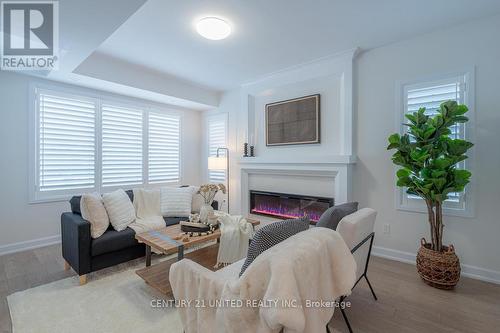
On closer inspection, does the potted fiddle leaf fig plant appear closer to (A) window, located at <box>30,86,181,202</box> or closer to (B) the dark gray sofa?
(B) the dark gray sofa

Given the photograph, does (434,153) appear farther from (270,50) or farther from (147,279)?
(147,279)

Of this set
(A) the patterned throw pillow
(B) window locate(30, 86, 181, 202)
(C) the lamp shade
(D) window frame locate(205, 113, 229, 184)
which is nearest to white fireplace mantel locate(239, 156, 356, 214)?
(C) the lamp shade

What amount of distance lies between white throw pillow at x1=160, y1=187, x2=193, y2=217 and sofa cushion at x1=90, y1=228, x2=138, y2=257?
728mm

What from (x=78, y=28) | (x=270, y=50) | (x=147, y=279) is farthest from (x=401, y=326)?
(x=78, y=28)

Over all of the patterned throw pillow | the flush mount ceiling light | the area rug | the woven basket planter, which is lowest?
the area rug

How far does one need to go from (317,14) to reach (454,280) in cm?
295

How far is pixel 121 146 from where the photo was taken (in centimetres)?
427

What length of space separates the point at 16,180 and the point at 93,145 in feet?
3.48

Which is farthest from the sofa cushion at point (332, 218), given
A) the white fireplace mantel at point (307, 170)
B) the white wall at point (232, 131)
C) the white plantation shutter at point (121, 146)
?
the white plantation shutter at point (121, 146)

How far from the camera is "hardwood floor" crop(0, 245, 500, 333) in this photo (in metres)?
1.85

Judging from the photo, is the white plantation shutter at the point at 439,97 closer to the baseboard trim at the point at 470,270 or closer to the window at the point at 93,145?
the baseboard trim at the point at 470,270

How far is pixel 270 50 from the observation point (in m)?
3.16

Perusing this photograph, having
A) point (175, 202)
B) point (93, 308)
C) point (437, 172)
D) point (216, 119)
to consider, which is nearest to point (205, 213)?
point (175, 202)

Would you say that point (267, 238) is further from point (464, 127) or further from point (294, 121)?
point (294, 121)
